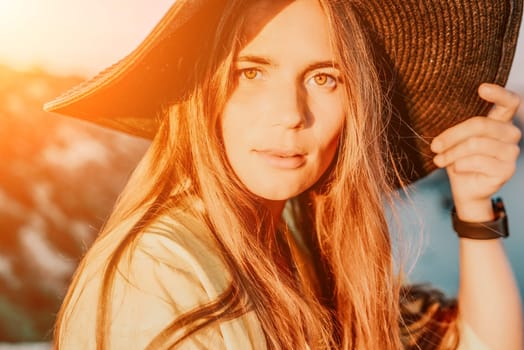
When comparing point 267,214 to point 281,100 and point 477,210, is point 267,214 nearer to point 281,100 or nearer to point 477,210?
point 281,100

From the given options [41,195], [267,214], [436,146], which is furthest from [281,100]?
[41,195]

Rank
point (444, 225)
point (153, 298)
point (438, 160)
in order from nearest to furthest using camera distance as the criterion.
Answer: point (153, 298) < point (438, 160) < point (444, 225)

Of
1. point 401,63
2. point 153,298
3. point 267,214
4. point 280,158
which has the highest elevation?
point 401,63

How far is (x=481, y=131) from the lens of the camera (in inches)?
53.5

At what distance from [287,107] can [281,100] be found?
0.02 metres

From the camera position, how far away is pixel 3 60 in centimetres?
173

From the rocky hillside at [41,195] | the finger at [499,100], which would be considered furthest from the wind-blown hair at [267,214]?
the rocky hillside at [41,195]

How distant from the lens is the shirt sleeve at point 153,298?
0.96 metres

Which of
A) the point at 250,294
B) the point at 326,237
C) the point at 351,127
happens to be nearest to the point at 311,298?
the point at 326,237

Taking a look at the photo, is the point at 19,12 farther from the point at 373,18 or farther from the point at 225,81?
the point at 373,18

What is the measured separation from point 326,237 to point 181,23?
0.77m

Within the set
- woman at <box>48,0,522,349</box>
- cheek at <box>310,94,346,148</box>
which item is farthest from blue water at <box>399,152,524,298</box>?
cheek at <box>310,94,346,148</box>

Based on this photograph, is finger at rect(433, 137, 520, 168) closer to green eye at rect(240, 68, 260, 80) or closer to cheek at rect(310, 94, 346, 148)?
cheek at rect(310, 94, 346, 148)

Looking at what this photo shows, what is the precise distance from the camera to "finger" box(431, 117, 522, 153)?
4.42 feet
